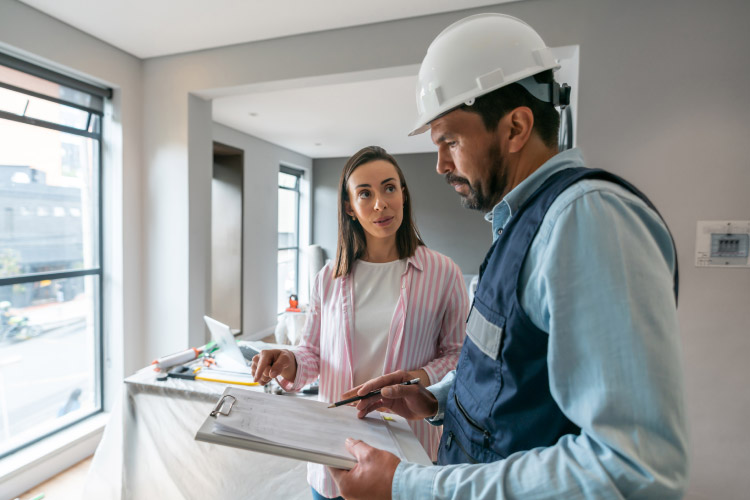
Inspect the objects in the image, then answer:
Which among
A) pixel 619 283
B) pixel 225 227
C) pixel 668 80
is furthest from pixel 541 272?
pixel 225 227

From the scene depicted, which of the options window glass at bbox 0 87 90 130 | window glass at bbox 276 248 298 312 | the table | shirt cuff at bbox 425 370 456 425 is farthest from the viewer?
window glass at bbox 276 248 298 312

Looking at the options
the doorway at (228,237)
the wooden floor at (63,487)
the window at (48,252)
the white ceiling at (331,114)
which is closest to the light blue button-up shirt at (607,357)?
the wooden floor at (63,487)

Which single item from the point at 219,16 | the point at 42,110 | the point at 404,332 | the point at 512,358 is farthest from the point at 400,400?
the point at 42,110

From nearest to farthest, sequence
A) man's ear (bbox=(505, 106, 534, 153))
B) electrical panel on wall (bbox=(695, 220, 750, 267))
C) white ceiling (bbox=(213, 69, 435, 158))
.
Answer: man's ear (bbox=(505, 106, 534, 153))
electrical panel on wall (bbox=(695, 220, 750, 267))
white ceiling (bbox=(213, 69, 435, 158))

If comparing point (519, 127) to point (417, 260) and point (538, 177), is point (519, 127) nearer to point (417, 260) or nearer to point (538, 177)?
point (538, 177)

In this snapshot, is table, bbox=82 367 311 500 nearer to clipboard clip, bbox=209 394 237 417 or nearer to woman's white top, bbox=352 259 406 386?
woman's white top, bbox=352 259 406 386

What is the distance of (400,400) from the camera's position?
38.4 inches

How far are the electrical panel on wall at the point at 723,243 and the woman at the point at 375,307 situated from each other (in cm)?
148

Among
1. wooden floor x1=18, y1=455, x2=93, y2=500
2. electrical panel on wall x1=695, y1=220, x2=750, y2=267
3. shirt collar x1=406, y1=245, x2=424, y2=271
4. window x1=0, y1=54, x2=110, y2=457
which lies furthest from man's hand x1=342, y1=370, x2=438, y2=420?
window x1=0, y1=54, x2=110, y2=457

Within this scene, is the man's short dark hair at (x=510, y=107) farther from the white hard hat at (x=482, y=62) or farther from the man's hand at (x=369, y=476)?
the man's hand at (x=369, y=476)

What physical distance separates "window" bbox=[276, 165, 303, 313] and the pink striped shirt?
5.33m

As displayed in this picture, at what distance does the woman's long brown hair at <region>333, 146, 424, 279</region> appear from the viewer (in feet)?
4.45

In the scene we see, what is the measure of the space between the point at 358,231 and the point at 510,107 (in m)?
0.84

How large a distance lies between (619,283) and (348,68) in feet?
7.86
